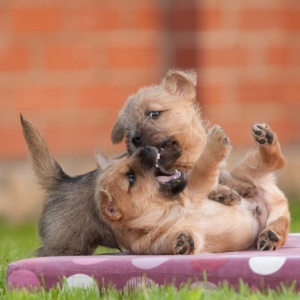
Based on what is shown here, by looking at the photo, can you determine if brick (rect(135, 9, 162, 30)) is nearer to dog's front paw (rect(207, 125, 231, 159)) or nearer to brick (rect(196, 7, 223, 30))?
brick (rect(196, 7, 223, 30))

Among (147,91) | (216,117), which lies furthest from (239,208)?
(216,117)

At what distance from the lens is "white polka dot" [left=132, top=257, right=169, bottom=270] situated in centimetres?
441

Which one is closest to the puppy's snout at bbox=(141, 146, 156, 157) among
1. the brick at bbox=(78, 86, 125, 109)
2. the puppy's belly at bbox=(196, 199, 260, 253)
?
the puppy's belly at bbox=(196, 199, 260, 253)

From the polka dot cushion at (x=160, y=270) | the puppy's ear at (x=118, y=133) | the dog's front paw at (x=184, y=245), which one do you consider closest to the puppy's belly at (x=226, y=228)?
the dog's front paw at (x=184, y=245)

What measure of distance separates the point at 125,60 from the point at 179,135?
3.79m

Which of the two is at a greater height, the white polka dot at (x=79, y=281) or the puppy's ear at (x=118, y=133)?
the puppy's ear at (x=118, y=133)

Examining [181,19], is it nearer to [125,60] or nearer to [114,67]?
[125,60]

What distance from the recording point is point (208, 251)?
4.90 m

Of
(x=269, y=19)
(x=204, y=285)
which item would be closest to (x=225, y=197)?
(x=204, y=285)

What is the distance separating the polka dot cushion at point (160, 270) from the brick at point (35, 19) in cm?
464

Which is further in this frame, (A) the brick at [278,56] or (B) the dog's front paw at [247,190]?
(A) the brick at [278,56]

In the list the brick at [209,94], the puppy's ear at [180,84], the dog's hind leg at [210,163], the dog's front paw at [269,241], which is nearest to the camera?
the dog's front paw at [269,241]

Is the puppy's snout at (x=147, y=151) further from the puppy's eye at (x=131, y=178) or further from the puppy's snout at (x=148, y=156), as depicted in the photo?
the puppy's eye at (x=131, y=178)

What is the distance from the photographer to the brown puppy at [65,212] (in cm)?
538
